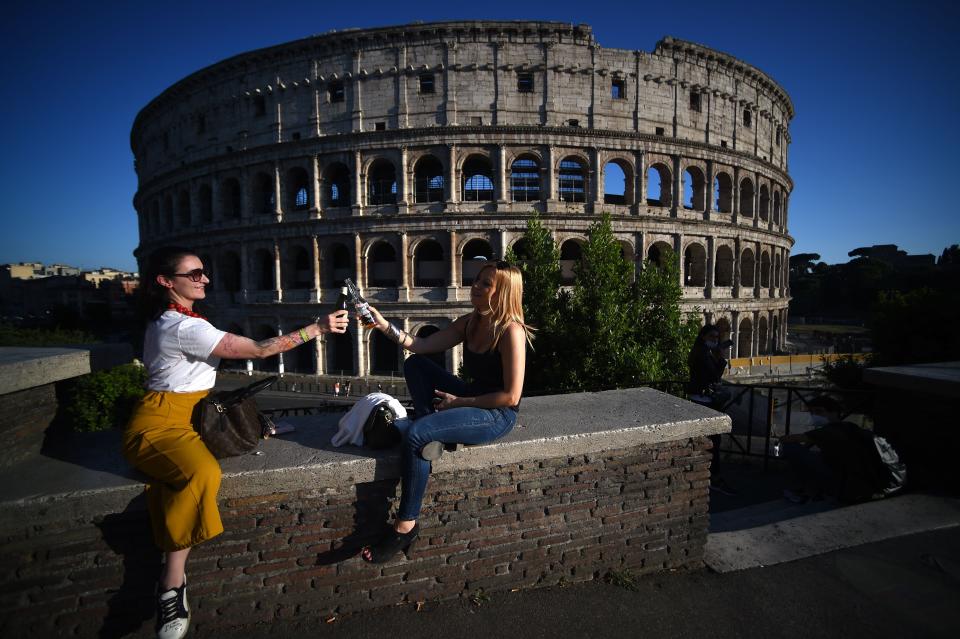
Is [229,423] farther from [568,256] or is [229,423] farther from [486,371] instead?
[568,256]

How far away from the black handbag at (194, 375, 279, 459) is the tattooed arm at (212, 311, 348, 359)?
20 cm

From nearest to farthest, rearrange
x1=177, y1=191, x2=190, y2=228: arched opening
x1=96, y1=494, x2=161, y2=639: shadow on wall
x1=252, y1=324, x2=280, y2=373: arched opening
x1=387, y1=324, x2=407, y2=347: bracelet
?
x1=96, y1=494, x2=161, y2=639: shadow on wall → x1=387, y1=324, x2=407, y2=347: bracelet → x1=252, y1=324, x2=280, y2=373: arched opening → x1=177, y1=191, x2=190, y2=228: arched opening

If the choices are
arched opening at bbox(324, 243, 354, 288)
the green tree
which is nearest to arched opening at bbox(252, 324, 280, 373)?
arched opening at bbox(324, 243, 354, 288)

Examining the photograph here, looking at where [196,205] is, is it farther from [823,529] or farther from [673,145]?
[823,529]

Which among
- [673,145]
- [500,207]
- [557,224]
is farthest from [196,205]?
[673,145]

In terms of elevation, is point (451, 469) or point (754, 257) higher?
point (754, 257)

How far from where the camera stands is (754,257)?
81.0 feet

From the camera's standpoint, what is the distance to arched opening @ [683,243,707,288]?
890 inches

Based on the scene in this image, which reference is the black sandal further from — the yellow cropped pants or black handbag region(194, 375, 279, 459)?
black handbag region(194, 375, 279, 459)

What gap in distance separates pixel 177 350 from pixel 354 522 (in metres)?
1.55

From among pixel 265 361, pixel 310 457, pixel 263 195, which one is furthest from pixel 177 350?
pixel 265 361

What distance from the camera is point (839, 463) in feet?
14.0

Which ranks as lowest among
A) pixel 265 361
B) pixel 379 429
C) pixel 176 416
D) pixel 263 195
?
pixel 265 361

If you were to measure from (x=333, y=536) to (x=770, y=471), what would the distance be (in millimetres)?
6913
